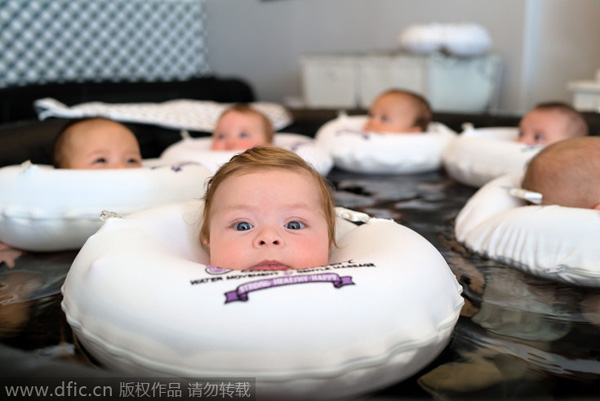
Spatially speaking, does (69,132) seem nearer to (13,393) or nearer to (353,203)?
(353,203)

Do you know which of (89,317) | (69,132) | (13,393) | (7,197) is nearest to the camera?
(13,393)

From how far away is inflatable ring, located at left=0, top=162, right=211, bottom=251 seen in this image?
1.76 m

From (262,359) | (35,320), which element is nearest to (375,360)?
(262,359)

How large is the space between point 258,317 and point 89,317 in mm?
327

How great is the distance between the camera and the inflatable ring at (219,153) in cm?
247

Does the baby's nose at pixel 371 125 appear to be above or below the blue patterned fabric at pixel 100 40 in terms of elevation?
below

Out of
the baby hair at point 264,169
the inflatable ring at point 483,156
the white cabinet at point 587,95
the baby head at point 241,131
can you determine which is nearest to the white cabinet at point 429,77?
the white cabinet at point 587,95

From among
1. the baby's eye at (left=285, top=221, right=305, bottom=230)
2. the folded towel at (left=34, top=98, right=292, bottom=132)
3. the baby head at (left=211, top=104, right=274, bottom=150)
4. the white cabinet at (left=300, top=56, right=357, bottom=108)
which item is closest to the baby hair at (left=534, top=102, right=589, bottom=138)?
the baby head at (left=211, top=104, right=274, bottom=150)

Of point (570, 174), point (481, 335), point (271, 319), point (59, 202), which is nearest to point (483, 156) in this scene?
point (570, 174)

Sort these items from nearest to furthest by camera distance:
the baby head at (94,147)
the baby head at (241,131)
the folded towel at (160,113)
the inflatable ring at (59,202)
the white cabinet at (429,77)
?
the inflatable ring at (59,202) → the baby head at (94,147) → the baby head at (241,131) → the folded towel at (160,113) → the white cabinet at (429,77)

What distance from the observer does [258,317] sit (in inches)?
38.8

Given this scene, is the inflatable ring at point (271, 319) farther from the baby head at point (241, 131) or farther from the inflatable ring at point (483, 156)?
the baby head at point (241, 131)

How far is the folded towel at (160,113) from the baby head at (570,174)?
1846 millimetres

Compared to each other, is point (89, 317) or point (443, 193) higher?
point (89, 317)
